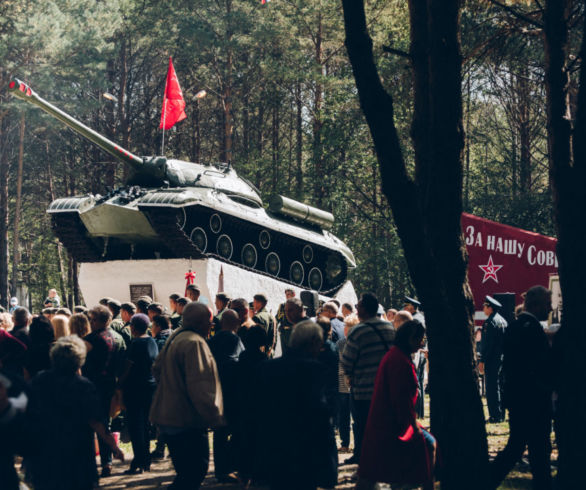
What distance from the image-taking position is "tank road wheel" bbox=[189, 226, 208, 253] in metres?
21.6

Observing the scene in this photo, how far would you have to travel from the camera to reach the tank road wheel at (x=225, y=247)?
22.8 meters

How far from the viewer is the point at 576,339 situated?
7.10m

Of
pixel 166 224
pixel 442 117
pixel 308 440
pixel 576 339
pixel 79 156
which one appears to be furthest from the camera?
pixel 79 156

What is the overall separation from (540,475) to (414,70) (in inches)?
149

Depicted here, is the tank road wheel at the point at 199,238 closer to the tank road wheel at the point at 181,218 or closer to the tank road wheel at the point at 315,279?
the tank road wheel at the point at 181,218

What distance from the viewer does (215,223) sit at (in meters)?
22.6

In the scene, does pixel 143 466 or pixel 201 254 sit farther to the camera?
pixel 201 254

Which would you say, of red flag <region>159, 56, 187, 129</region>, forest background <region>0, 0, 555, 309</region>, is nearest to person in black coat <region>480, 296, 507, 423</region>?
red flag <region>159, 56, 187, 129</region>

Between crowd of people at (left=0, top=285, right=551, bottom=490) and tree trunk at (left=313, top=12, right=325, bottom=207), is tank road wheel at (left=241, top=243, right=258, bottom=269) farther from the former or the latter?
crowd of people at (left=0, top=285, right=551, bottom=490)

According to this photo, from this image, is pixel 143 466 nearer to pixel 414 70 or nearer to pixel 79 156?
pixel 414 70

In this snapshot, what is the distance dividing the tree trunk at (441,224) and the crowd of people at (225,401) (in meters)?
0.27

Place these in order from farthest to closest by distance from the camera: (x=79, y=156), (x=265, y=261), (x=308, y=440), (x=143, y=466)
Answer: (x=79, y=156) < (x=265, y=261) < (x=143, y=466) < (x=308, y=440)

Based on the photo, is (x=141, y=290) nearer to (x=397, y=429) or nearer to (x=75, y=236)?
(x=75, y=236)

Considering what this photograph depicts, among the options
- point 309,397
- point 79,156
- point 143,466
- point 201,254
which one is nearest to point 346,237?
point 79,156
